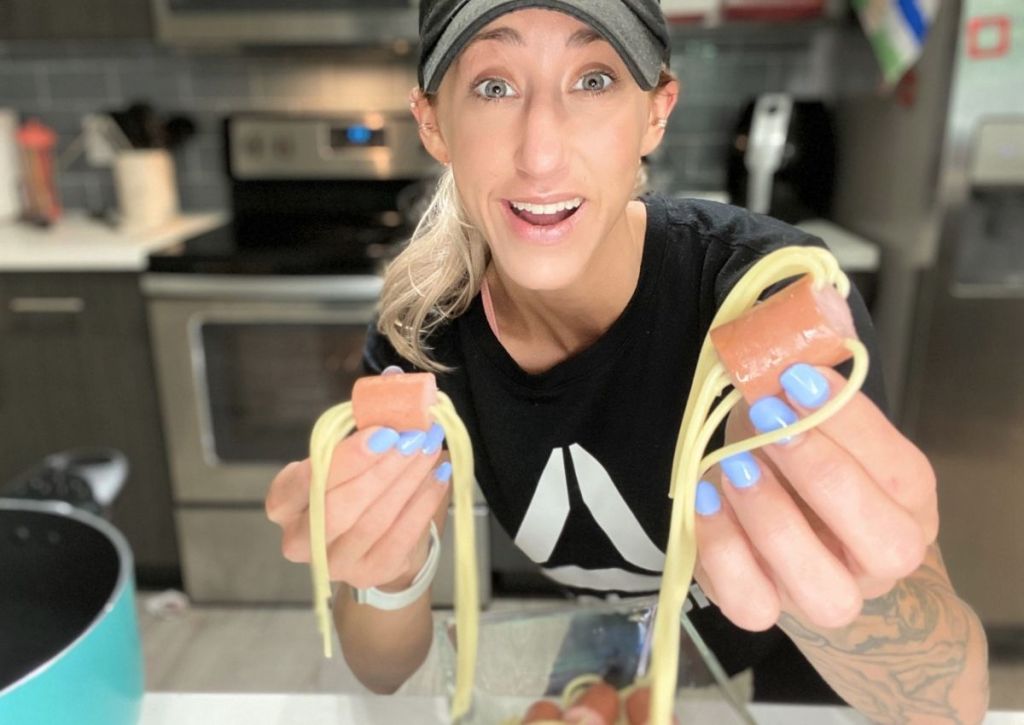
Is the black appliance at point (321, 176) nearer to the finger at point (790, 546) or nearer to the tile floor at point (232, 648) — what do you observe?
the tile floor at point (232, 648)

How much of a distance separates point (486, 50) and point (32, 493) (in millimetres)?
589

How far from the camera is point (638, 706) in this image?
1.83 ft

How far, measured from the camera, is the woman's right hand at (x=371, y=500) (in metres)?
0.48

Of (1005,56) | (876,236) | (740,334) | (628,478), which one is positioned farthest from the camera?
(876,236)

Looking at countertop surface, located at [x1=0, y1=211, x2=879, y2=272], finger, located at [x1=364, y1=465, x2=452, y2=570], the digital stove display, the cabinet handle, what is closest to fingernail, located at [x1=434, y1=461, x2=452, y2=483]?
finger, located at [x1=364, y1=465, x2=452, y2=570]

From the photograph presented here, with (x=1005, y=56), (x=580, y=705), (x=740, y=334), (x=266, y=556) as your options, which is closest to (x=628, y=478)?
(x=580, y=705)

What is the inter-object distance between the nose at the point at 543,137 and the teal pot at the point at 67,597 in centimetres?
36

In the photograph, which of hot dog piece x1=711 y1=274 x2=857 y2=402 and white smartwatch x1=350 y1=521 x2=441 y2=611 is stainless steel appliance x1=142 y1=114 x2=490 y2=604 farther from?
hot dog piece x1=711 y1=274 x2=857 y2=402

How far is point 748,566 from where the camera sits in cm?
42

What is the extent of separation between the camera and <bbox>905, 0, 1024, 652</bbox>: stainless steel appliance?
1.42m

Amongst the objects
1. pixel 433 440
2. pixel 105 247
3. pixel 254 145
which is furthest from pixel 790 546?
pixel 254 145

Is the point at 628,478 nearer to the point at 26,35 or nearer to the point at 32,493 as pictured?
the point at 32,493

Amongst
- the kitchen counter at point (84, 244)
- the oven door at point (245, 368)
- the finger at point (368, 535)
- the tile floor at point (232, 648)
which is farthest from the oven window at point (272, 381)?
the finger at point (368, 535)

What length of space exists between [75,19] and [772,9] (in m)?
1.54
